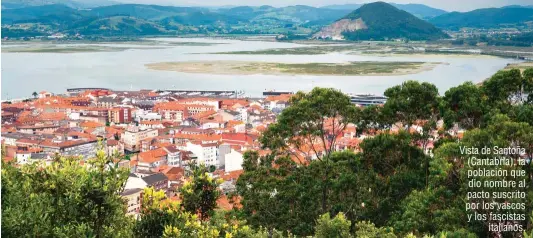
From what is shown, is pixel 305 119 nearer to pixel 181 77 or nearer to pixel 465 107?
pixel 465 107

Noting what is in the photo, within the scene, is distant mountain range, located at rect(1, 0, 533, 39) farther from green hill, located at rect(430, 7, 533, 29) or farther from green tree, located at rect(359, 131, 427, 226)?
green tree, located at rect(359, 131, 427, 226)

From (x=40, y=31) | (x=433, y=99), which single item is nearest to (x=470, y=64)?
(x=433, y=99)

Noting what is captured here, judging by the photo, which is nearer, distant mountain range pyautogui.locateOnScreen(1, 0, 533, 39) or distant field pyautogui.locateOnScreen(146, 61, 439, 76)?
distant field pyautogui.locateOnScreen(146, 61, 439, 76)

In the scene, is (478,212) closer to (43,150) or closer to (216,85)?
(43,150)

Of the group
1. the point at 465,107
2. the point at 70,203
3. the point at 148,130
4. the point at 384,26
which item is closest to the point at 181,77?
the point at 148,130

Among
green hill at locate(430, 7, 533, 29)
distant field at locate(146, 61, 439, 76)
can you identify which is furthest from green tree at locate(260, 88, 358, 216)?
green hill at locate(430, 7, 533, 29)
